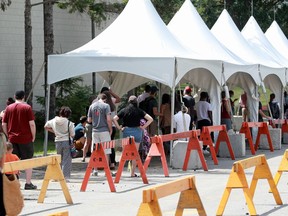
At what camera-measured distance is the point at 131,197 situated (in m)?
15.5

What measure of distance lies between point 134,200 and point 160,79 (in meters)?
6.37

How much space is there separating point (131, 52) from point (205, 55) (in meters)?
3.10

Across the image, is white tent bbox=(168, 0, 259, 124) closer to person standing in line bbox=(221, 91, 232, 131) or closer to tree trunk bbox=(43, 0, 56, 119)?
person standing in line bbox=(221, 91, 232, 131)

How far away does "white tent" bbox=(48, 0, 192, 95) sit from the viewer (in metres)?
21.1

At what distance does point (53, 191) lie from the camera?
1658 cm

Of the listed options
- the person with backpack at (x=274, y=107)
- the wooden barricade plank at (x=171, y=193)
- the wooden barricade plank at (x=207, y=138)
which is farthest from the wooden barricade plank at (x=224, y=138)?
the wooden barricade plank at (x=171, y=193)

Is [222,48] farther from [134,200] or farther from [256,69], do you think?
[134,200]

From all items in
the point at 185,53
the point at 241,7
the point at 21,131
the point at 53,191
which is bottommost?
the point at 53,191

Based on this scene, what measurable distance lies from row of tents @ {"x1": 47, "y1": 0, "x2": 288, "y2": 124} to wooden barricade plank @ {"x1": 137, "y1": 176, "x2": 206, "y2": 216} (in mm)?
9624

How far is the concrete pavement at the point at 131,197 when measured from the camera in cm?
1381

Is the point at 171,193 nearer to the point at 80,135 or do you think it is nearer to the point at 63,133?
the point at 63,133

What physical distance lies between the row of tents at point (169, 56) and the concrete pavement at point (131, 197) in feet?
8.34

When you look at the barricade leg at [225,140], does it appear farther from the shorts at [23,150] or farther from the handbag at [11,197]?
the handbag at [11,197]

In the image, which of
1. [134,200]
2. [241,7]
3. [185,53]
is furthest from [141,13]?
[241,7]
